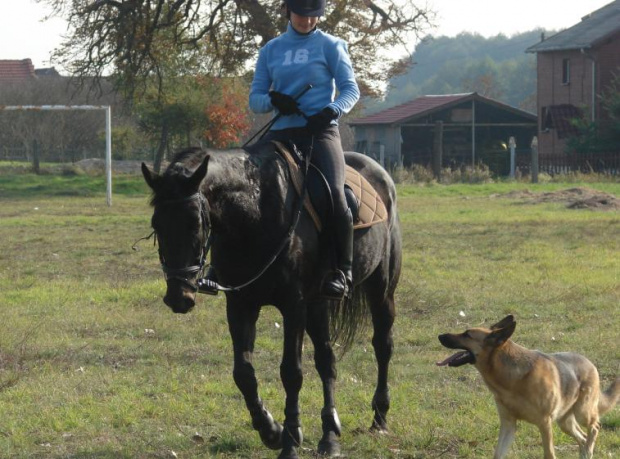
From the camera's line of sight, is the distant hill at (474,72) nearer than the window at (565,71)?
No

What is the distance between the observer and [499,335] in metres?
6.49

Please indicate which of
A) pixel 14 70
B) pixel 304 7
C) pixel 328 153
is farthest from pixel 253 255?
pixel 14 70

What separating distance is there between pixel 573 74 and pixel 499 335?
55688 mm

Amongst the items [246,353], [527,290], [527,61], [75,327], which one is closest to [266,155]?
[246,353]

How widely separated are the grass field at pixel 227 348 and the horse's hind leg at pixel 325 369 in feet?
0.50

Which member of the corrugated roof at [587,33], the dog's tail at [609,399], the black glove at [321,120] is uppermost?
the corrugated roof at [587,33]

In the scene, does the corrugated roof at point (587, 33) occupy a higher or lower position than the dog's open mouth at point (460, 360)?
higher

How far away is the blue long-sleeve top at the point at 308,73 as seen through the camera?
716cm

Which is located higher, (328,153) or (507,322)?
(328,153)

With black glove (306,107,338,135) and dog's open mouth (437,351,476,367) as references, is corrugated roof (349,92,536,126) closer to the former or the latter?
black glove (306,107,338,135)

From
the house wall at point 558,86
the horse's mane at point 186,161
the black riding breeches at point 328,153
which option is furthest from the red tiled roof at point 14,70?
the horse's mane at point 186,161

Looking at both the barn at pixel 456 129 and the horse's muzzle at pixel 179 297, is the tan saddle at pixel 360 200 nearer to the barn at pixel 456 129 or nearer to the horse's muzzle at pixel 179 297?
the horse's muzzle at pixel 179 297

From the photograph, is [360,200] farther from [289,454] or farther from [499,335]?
[289,454]

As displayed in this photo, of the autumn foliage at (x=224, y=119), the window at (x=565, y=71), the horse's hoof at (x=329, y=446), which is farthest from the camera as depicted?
the window at (x=565, y=71)
